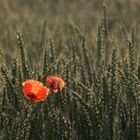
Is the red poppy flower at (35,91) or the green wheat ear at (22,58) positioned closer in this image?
the red poppy flower at (35,91)

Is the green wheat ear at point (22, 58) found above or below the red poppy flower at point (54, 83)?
above

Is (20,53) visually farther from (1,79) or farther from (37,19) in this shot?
(37,19)

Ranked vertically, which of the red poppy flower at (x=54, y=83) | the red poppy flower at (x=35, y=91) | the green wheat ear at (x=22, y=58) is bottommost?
the red poppy flower at (x=35, y=91)

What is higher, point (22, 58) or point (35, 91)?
point (22, 58)

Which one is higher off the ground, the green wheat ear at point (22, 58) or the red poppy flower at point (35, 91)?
the green wheat ear at point (22, 58)

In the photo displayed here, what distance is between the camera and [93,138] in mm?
1044

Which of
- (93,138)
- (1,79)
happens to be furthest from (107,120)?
(1,79)

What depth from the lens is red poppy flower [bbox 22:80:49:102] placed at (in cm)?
101

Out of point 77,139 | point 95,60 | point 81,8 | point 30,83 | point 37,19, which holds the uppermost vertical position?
point 81,8

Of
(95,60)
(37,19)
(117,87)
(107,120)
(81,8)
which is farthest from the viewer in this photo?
(81,8)

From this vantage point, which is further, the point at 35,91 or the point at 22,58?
the point at 22,58

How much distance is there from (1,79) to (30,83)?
14 centimetres

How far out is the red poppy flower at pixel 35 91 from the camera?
3.31 ft

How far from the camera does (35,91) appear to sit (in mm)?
→ 1026
